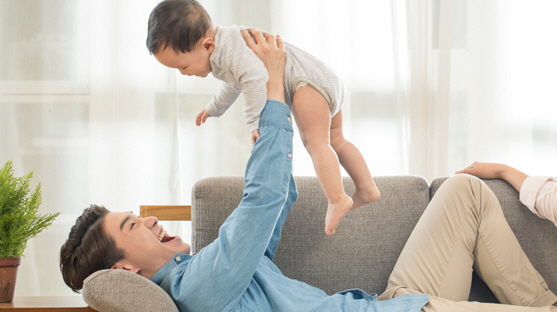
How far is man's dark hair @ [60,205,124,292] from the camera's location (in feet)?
3.91

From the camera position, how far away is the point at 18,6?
2322 mm

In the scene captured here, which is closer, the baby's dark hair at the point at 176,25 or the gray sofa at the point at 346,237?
the baby's dark hair at the point at 176,25

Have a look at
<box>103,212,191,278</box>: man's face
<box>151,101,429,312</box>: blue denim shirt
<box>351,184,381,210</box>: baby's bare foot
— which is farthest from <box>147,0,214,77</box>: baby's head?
<box>351,184,381,210</box>: baby's bare foot

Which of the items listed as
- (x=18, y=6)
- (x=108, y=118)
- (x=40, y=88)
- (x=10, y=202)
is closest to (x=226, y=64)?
(x=10, y=202)

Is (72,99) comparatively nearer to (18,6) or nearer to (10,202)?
(18,6)

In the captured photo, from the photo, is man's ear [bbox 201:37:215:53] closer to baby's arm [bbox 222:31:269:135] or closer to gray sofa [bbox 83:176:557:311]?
baby's arm [bbox 222:31:269:135]

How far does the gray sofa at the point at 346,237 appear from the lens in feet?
5.04

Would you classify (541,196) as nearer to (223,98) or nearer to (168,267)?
(223,98)

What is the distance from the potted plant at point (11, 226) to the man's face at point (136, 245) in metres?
0.37

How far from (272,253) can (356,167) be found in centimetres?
36

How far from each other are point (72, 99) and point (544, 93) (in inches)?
96.0

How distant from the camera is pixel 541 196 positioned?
1.48m

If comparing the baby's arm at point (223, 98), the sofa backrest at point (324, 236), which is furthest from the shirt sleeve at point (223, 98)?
the sofa backrest at point (324, 236)

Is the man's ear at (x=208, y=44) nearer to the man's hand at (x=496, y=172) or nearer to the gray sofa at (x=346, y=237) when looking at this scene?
the gray sofa at (x=346, y=237)
